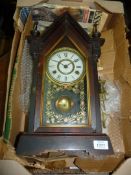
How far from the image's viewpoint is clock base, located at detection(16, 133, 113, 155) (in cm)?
90

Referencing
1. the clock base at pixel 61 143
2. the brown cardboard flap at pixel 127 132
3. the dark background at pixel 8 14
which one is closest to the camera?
the clock base at pixel 61 143

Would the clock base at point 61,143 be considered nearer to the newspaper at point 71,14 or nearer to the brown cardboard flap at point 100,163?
the brown cardboard flap at point 100,163

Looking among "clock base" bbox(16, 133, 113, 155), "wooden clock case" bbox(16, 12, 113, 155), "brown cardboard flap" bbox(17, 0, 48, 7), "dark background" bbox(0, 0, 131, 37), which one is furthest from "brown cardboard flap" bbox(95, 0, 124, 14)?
"clock base" bbox(16, 133, 113, 155)

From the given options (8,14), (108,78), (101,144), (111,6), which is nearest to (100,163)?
(101,144)

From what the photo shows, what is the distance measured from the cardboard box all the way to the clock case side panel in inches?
3.0

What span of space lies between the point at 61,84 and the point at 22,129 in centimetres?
27

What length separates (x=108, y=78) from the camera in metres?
1.24

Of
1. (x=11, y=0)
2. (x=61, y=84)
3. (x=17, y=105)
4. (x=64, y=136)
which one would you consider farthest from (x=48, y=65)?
(x=11, y=0)

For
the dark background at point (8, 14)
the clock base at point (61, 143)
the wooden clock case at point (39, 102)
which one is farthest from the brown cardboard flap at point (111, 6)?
the clock base at point (61, 143)

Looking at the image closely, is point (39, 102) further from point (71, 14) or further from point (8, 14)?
point (8, 14)

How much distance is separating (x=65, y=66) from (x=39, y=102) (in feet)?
0.67

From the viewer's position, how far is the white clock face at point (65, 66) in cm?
106

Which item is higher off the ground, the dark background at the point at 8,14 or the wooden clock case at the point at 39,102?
the dark background at the point at 8,14

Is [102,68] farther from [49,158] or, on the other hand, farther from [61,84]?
[49,158]
